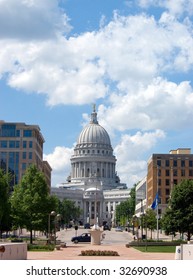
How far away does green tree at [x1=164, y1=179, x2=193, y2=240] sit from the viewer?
7844 cm

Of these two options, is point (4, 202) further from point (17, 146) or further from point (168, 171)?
point (17, 146)

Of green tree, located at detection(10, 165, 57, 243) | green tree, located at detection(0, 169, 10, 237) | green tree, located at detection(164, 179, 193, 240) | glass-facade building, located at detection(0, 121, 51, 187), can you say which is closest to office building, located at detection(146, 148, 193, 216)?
glass-facade building, located at detection(0, 121, 51, 187)

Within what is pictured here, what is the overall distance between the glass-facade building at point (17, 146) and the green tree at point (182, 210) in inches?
3268

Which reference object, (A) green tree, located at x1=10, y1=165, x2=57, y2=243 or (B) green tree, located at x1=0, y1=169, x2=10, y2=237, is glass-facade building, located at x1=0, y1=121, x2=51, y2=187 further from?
(A) green tree, located at x1=10, y1=165, x2=57, y2=243

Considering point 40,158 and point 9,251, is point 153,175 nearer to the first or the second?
point 40,158

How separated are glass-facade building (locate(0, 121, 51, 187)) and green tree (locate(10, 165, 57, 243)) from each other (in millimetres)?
81469

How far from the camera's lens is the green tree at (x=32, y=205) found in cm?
7450

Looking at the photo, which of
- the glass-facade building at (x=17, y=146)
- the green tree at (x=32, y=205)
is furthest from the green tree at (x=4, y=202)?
the glass-facade building at (x=17, y=146)

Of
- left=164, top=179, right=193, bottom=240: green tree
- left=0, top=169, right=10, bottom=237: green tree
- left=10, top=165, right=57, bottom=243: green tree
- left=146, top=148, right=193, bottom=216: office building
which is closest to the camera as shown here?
left=10, top=165, right=57, bottom=243: green tree

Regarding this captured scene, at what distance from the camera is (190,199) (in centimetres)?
7988

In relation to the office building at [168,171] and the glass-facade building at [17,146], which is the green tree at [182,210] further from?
the glass-facade building at [17,146]

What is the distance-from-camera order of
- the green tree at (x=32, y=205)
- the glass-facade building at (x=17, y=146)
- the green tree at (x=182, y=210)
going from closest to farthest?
1. the green tree at (x=32, y=205)
2. the green tree at (x=182, y=210)
3. the glass-facade building at (x=17, y=146)
